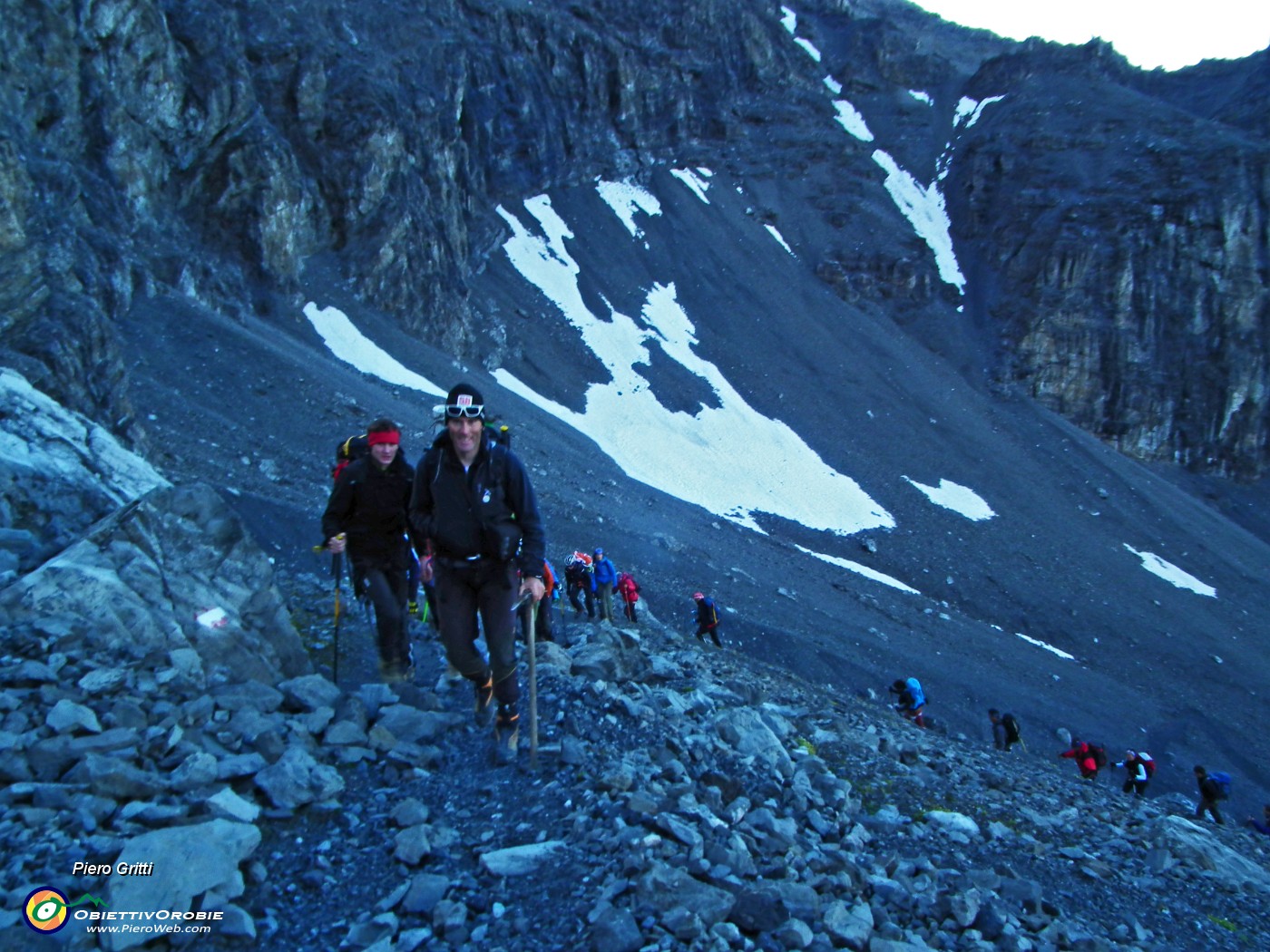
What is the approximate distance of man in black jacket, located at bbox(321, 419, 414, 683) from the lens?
268 inches

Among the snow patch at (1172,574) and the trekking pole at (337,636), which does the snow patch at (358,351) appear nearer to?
the trekking pole at (337,636)

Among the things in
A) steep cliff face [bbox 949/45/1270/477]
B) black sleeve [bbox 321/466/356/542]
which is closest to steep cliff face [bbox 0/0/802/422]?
black sleeve [bbox 321/466/356/542]

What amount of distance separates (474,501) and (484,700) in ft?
4.88

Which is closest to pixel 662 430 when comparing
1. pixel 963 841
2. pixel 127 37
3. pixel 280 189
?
pixel 280 189

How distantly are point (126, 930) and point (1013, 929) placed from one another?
14.7ft

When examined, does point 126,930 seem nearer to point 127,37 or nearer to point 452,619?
point 452,619

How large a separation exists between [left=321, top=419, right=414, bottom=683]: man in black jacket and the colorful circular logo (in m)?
3.43

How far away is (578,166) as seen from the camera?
63438 mm

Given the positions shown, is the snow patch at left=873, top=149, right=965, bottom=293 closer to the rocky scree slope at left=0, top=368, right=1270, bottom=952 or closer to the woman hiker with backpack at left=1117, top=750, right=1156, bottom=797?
the woman hiker with backpack at left=1117, top=750, right=1156, bottom=797

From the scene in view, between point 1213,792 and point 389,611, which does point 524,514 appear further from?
point 1213,792

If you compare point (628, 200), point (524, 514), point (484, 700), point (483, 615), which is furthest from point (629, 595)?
point (628, 200)

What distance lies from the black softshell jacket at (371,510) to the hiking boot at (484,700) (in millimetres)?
1680

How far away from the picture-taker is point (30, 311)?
19156 millimetres

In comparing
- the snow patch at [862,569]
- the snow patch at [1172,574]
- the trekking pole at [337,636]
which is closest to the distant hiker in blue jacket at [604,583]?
the trekking pole at [337,636]
